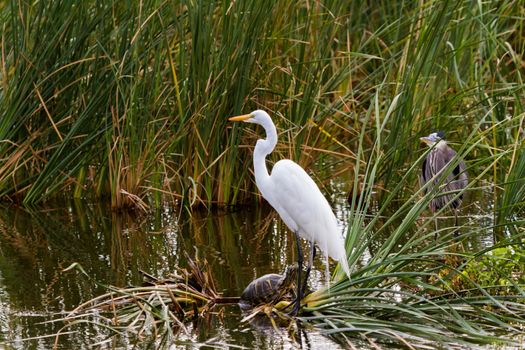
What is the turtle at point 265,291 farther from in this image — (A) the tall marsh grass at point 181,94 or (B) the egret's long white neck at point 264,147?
(A) the tall marsh grass at point 181,94

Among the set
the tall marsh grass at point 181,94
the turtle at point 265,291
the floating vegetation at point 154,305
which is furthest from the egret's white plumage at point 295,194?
the tall marsh grass at point 181,94

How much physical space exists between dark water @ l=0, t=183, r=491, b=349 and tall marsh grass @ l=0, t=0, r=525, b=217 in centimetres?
26

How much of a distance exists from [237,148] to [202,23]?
105cm

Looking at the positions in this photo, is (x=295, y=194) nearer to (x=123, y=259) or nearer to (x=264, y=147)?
(x=264, y=147)

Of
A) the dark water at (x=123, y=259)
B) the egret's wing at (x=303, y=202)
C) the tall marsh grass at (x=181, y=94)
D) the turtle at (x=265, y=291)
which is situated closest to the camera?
the dark water at (x=123, y=259)

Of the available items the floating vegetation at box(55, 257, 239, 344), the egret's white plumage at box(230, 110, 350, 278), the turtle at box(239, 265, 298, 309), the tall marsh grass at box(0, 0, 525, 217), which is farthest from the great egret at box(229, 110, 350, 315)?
the tall marsh grass at box(0, 0, 525, 217)

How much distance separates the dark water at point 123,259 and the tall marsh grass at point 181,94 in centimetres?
26

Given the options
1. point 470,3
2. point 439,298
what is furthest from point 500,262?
point 470,3

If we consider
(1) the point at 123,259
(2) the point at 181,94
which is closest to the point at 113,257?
(1) the point at 123,259

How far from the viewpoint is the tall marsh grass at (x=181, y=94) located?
7926 millimetres

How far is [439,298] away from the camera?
18.5ft

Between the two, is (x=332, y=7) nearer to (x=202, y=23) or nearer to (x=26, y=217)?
(x=202, y=23)

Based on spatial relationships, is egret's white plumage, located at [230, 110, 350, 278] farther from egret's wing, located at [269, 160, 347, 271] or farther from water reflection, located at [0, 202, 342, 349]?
water reflection, located at [0, 202, 342, 349]

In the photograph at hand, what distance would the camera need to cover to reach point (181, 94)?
8.19m
